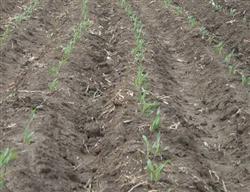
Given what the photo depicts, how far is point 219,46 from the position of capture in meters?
8.33

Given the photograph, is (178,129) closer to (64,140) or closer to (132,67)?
(64,140)

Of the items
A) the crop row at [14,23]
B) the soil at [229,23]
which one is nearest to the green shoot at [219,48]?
the soil at [229,23]

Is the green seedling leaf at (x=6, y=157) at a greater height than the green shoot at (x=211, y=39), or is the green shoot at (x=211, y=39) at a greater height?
the green seedling leaf at (x=6, y=157)

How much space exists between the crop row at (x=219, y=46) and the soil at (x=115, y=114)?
0.13m

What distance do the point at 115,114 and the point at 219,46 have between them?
3311 millimetres

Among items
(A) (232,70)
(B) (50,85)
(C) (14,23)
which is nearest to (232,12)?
(A) (232,70)

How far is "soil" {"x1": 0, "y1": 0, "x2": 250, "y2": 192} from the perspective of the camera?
431 centimetres

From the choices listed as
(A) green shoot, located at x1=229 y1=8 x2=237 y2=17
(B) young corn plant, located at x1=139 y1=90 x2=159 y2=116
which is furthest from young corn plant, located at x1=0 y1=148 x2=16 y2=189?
(A) green shoot, located at x1=229 y1=8 x2=237 y2=17

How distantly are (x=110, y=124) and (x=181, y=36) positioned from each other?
4.32m

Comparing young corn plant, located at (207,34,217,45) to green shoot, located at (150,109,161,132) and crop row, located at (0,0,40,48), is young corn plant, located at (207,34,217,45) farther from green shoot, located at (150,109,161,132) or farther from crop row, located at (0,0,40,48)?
green shoot, located at (150,109,161,132)

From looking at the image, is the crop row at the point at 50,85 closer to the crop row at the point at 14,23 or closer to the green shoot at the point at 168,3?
the crop row at the point at 14,23

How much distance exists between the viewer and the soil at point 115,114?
431 centimetres

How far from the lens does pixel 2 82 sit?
6.82 metres

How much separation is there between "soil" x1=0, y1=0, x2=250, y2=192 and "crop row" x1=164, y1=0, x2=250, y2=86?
5.2 inches
